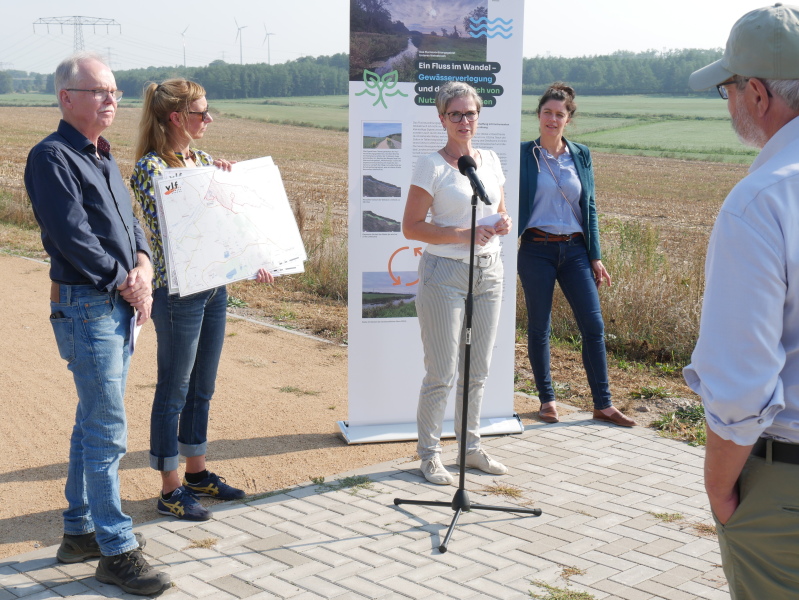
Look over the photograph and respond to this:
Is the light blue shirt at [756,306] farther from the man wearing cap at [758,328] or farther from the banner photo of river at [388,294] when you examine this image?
the banner photo of river at [388,294]

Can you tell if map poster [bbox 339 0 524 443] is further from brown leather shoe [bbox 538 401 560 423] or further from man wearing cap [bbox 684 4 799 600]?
man wearing cap [bbox 684 4 799 600]

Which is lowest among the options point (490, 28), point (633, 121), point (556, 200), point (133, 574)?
point (133, 574)

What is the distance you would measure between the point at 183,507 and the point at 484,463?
73.2 inches

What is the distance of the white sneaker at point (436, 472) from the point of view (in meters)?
5.16

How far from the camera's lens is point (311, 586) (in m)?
3.86

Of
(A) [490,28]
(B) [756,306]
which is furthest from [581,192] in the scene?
(B) [756,306]

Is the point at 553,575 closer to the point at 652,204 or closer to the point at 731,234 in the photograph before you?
the point at 731,234

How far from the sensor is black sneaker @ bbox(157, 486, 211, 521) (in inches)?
179

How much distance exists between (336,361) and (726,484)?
6.16 metres

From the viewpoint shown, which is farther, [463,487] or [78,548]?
[463,487]

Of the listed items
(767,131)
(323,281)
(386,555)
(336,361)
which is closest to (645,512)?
(386,555)

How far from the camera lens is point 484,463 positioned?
17.5 feet

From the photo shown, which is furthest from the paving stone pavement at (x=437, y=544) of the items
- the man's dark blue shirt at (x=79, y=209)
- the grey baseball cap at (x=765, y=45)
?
the grey baseball cap at (x=765, y=45)

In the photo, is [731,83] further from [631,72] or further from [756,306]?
[631,72]
